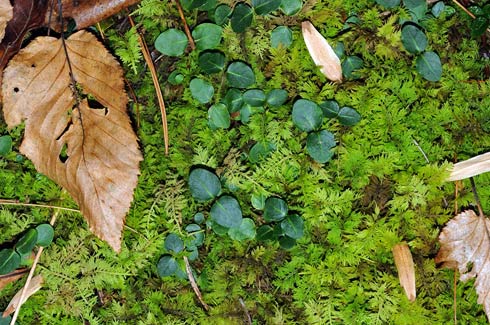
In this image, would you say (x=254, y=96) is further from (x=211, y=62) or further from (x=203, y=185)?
(x=203, y=185)

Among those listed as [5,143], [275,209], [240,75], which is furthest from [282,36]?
[5,143]

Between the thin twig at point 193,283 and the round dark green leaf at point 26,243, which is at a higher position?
the round dark green leaf at point 26,243

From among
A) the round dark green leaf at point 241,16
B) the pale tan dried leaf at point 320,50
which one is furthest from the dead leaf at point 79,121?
the pale tan dried leaf at point 320,50

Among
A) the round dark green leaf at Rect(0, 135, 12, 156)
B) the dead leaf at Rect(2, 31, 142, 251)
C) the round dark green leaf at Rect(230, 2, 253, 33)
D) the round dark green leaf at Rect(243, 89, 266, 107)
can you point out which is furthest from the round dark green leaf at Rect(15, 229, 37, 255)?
the round dark green leaf at Rect(230, 2, 253, 33)

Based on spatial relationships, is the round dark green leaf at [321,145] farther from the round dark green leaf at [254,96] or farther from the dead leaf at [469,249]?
the dead leaf at [469,249]

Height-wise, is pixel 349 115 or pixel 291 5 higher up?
pixel 291 5

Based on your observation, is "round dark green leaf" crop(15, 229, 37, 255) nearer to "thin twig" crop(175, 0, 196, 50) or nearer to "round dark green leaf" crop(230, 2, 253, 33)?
"thin twig" crop(175, 0, 196, 50)
